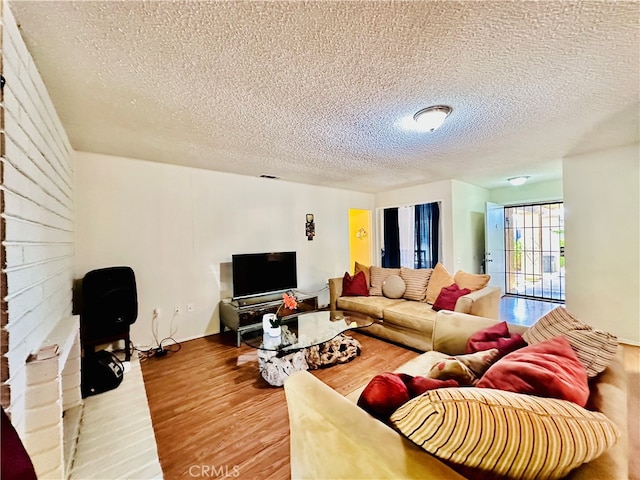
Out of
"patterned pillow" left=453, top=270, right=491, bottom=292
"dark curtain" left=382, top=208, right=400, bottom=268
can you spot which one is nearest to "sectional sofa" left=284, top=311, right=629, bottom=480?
"patterned pillow" left=453, top=270, right=491, bottom=292

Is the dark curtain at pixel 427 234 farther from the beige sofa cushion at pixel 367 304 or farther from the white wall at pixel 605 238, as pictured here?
the beige sofa cushion at pixel 367 304

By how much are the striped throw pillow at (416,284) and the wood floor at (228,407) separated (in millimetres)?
777

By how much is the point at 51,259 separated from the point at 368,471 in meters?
2.23

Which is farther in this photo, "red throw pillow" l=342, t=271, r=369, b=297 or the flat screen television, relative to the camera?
"red throw pillow" l=342, t=271, r=369, b=297

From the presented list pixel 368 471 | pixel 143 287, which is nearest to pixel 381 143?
pixel 368 471

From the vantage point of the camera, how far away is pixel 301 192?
4.75m

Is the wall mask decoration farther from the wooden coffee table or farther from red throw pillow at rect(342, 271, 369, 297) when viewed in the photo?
the wooden coffee table

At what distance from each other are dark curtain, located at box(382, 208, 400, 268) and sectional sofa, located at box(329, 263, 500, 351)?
2076mm

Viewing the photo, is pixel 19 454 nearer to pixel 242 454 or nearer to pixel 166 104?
pixel 242 454

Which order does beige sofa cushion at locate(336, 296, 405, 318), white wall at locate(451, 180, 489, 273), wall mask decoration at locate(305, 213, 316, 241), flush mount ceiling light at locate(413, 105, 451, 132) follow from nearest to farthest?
flush mount ceiling light at locate(413, 105, 451, 132) < beige sofa cushion at locate(336, 296, 405, 318) < white wall at locate(451, 180, 489, 273) < wall mask decoration at locate(305, 213, 316, 241)

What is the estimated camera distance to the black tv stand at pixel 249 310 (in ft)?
10.6

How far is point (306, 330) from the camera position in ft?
9.05

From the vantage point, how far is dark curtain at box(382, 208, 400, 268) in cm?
610

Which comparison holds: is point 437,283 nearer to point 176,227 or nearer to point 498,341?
point 498,341
